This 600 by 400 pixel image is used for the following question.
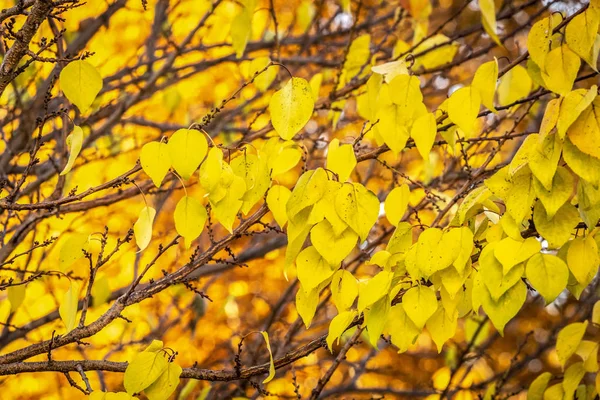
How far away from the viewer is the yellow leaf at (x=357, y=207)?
110 cm

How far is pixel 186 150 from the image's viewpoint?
43.0 inches

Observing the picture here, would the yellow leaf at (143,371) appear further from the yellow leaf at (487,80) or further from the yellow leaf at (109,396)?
the yellow leaf at (487,80)

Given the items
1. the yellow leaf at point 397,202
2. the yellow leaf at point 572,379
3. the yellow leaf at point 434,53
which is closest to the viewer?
the yellow leaf at point 397,202

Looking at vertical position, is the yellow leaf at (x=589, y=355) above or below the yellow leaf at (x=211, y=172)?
below

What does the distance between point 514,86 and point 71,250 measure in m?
1.21

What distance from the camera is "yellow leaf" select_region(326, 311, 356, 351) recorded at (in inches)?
45.3

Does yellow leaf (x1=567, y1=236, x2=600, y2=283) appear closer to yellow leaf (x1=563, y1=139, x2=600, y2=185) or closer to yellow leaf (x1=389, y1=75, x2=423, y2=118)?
yellow leaf (x1=563, y1=139, x2=600, y2=185)

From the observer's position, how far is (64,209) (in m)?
1.98

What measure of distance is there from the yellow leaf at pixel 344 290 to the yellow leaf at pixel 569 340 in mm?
452

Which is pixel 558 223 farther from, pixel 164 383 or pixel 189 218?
pixel 164 383

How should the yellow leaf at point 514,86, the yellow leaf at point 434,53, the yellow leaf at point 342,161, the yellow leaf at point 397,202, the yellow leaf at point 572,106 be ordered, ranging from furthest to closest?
1. the yellow leaf at point 434,53
2. the yellow leaf at point 514,86
3. the yellow leaf at point 397,202
4. the yellow leaf at point 342,161
5. the yellow leaf at point 572,106

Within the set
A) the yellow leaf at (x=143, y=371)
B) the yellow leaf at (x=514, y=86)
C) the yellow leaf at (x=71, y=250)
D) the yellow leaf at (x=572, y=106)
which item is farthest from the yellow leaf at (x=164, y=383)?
the yellow leaf at (x=514, y=86)

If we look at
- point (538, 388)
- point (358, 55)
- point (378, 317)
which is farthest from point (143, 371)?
point (358, 55)

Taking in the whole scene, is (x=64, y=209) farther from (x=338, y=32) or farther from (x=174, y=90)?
(x=338, y=32)
